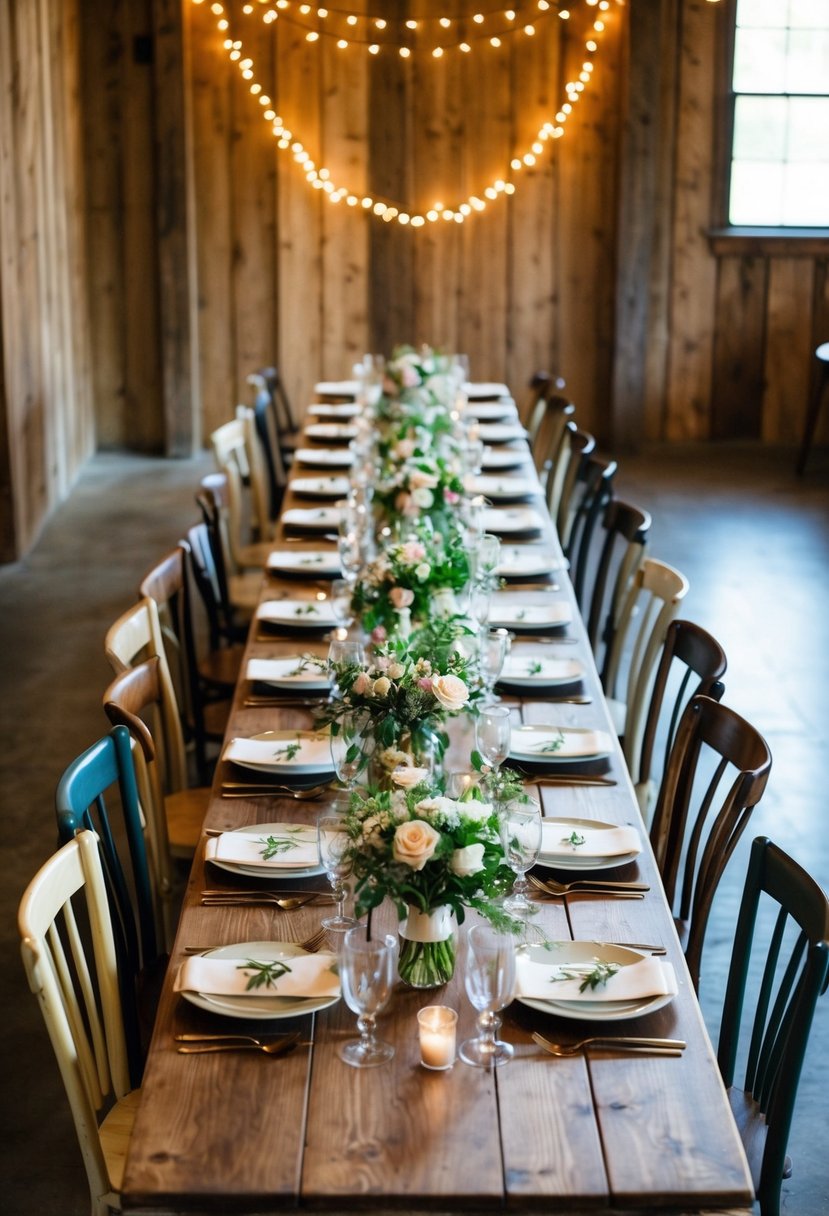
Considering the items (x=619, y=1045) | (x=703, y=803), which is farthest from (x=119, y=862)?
(x=703, y=803)

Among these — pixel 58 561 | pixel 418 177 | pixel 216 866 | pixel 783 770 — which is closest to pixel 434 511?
pixel 783 770

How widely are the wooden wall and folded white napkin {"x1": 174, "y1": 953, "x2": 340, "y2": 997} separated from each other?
196 inches

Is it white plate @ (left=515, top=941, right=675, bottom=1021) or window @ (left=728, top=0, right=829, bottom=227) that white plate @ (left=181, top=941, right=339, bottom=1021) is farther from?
window @ (left=728, top=0, right=829, bottom=227)

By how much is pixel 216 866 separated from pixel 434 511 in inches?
75.5

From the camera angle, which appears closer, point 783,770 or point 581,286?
point 783,770

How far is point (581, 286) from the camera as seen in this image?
924 centimetres

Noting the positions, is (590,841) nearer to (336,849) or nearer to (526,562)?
(336,849)

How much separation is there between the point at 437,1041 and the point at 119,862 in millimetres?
889

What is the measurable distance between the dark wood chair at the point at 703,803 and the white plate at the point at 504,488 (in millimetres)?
2425

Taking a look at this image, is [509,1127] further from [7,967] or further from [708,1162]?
[7,967]

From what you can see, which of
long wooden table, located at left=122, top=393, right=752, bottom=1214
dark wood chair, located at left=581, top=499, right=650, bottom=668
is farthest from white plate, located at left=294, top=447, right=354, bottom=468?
long wooden table, located at left=122, top=393, right=752, bottom=1214

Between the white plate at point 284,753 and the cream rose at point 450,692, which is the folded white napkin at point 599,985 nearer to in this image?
the cream rose at point 450,692

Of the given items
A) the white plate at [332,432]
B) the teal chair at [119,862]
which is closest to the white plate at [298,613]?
the teal chair at [119,862]

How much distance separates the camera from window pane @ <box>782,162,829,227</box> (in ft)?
30.0
